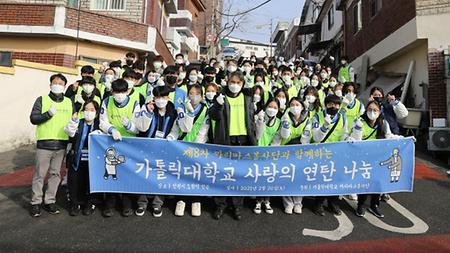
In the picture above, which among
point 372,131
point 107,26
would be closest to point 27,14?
point 107,26

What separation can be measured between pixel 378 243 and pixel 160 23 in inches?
583

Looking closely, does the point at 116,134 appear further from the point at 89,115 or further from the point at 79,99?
the point at 79,99

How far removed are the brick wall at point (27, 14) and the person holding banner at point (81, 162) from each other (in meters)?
7.42

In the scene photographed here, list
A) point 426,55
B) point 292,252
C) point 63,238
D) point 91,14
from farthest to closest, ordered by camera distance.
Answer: point 91,14 < point 426,55 < point 63,238 < point 292,252

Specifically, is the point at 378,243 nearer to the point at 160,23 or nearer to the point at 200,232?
the point at 200,232

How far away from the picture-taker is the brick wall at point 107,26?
33.6 ft

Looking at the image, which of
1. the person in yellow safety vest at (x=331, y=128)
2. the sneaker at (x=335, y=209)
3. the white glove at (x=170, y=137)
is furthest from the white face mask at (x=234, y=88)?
the sneaker at (x=335, y=209)

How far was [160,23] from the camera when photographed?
52.7ft

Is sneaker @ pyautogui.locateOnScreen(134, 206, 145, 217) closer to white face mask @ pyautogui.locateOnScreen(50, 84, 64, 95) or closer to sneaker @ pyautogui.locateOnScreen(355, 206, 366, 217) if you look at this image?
white face mask @ pyautogui.locateOnScreen(50, 84, 64, 95)

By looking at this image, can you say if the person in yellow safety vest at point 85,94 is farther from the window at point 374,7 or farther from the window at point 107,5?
the window at point 374,7

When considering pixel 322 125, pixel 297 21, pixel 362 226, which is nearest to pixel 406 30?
pixel 322 125

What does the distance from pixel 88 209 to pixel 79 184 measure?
14.0 inches

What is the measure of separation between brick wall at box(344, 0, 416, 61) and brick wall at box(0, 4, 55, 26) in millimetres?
10532

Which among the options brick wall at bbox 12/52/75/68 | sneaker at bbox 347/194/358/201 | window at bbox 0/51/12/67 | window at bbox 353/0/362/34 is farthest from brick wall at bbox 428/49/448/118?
window at bbox 0/51/12/67
